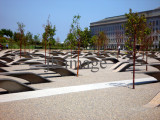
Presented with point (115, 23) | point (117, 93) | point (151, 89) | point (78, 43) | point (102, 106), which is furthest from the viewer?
point (115, 23)

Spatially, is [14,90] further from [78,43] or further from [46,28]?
[46,28]

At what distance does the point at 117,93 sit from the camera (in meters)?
7.46

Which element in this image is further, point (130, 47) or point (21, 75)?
point (130, 47)

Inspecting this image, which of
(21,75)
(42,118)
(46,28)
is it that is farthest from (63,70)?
(46,28)

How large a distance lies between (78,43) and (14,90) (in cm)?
643

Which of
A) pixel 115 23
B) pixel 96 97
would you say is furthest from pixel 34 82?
pixel 115 23

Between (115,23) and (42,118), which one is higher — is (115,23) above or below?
above

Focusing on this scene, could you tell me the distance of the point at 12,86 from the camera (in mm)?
7543

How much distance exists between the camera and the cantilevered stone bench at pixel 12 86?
728cm

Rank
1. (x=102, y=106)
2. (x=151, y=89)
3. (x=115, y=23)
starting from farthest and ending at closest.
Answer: (x=115, y=23) → (x=151, y=89) → (x=102, y=106)

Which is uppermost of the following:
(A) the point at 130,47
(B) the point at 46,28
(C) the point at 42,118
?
(B) the point at 46,28

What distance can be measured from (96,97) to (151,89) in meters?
2.51

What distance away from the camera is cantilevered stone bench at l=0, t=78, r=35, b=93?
7.28 metres

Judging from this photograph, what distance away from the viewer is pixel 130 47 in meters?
9.35
